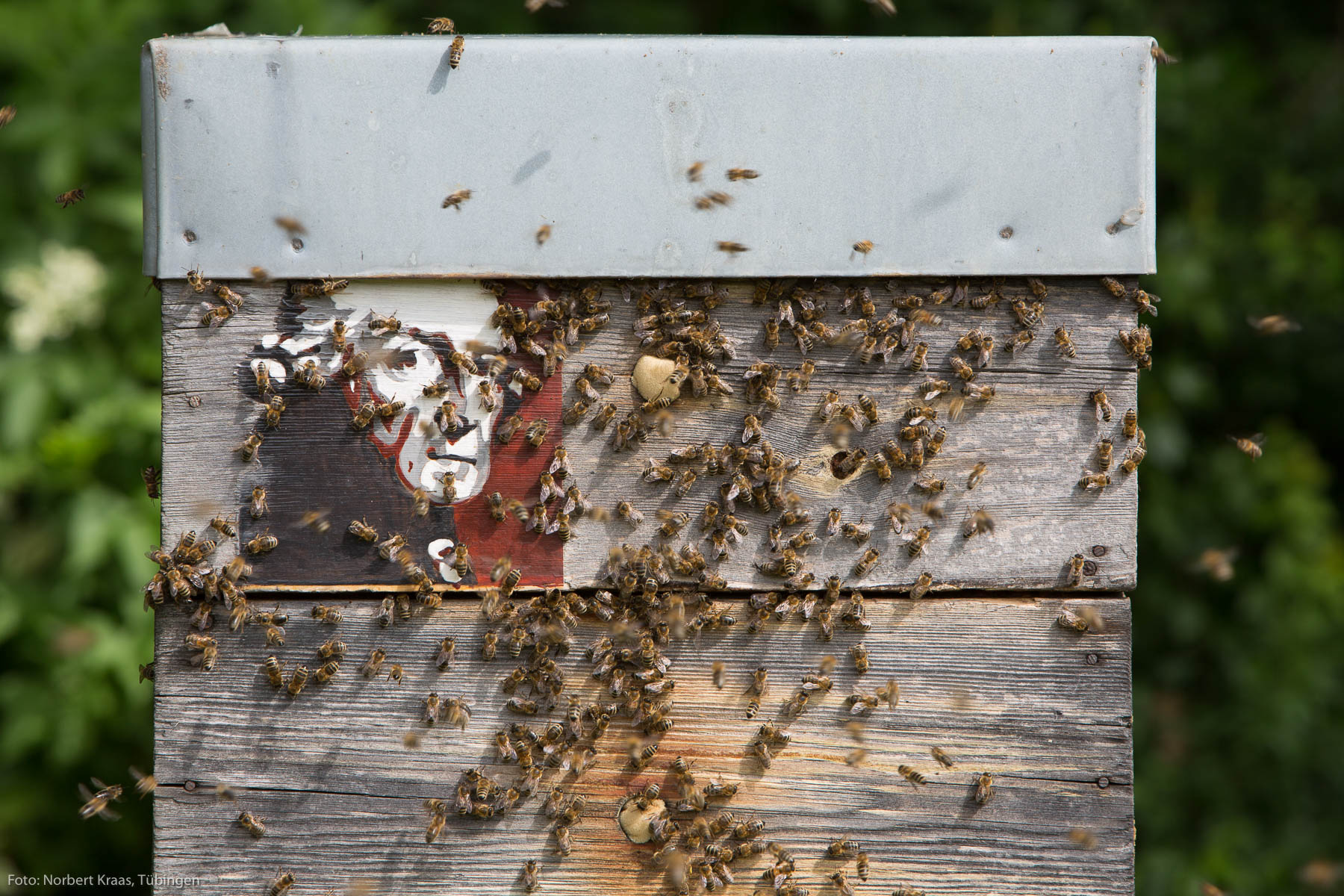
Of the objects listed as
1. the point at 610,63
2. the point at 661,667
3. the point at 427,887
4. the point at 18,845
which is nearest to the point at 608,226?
the point at 610,63

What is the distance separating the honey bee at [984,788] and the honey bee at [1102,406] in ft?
3.92

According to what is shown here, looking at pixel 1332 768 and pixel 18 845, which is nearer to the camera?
pixel 18 845

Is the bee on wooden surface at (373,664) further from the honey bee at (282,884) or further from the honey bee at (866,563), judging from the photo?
the honey bee at (866,563)

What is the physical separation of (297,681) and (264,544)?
0.44 m

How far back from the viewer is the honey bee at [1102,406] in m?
2.98

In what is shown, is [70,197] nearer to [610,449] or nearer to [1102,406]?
[610,449]

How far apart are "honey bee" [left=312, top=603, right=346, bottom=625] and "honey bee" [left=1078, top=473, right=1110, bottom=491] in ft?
7.90

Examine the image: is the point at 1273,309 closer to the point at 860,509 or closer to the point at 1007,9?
the point at 1007,9

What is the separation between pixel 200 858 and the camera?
9.59 feet

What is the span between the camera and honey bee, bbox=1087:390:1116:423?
2984 millimetres

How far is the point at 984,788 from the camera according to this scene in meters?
2.94

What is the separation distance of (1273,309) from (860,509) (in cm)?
456

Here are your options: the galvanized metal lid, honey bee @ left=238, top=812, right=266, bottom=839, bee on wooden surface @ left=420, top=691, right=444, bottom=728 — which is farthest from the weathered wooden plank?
honey bee @ left=238, top=812, right=266, bottom=839

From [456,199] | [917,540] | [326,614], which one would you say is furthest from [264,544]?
[917,540]
